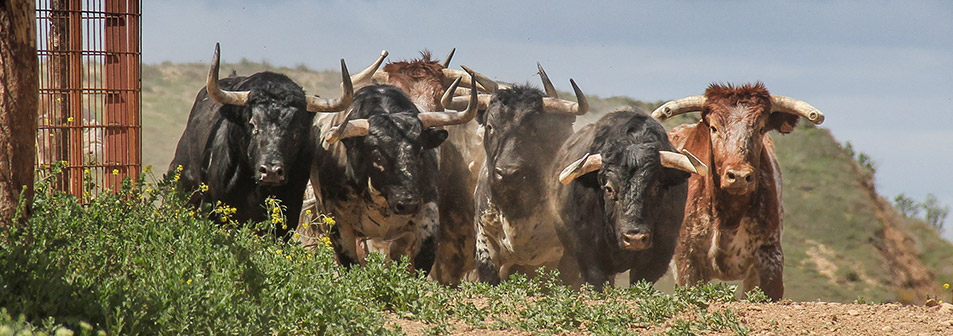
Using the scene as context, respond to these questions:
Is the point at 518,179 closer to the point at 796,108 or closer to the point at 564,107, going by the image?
the point at 564,107

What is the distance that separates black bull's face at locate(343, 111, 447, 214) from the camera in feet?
29.1

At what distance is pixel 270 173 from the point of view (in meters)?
8.47

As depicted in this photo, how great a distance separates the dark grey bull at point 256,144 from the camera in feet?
28.5

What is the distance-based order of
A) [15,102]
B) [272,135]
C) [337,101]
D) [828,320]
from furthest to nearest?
[337,101]
[272,135]
[828,320]
[15,102]

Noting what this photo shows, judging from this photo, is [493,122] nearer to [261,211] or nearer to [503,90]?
[503,90]

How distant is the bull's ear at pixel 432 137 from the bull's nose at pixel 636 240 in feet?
6.92

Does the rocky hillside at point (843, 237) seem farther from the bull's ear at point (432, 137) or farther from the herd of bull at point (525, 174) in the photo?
the bull's ear at point (432, 137)

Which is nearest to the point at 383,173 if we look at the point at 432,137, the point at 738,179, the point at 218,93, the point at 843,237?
the point at 432,137

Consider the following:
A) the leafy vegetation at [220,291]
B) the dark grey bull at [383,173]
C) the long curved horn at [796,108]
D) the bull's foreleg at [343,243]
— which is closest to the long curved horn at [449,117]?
the dark grey bull at [383,173]

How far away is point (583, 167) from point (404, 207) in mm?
1527

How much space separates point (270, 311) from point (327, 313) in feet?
1.41

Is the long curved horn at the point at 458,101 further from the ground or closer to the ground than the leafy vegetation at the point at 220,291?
further from the ground

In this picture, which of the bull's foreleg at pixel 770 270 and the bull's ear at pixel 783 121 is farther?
the bull's ear at pixel 783 121

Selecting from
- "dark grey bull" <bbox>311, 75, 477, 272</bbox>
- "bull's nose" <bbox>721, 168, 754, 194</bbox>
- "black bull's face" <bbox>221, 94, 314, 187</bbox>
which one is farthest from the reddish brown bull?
"black bull's face" <bbox>221, 94, 314, 187</bbox>
